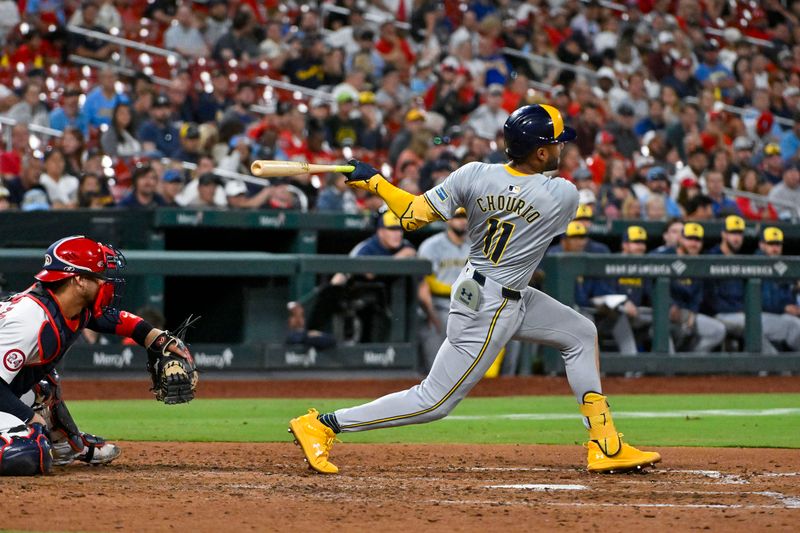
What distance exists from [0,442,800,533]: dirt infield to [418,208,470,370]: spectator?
5.31 m

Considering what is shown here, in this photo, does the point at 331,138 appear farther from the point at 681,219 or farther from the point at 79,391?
the point at 79,391

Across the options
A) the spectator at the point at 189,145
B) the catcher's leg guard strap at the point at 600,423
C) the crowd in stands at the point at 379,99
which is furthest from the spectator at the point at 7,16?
the catcher's leg guard strap at the point at 600,423

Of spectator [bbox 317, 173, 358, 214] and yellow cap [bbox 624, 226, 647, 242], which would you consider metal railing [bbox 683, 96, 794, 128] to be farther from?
spectator [bbox 317, 173, 358, 214]

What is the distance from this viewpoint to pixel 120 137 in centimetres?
1426

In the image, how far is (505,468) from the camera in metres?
6.45

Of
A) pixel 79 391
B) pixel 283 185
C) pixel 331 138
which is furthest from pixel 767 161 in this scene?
pixel 79 391

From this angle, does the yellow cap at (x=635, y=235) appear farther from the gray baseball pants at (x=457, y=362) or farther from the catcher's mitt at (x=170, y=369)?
the catcher's mitt at (x=170, y=369)

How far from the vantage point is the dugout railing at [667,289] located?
1259 centimetres

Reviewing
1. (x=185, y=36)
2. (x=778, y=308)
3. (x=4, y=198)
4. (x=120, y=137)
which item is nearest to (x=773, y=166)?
(x=778, y=308)

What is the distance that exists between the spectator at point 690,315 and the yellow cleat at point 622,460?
699 centimetres

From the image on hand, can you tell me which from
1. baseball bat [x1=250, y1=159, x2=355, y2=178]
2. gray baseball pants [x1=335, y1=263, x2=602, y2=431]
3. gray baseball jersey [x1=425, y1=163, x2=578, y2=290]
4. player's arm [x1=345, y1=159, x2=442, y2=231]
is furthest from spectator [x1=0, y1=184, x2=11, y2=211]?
gray baseball jersey [x1=425, y1=163, x2=578, y2=290]

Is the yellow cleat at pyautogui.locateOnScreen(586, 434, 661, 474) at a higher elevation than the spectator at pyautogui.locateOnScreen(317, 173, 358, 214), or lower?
lower

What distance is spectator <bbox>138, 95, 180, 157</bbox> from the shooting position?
1448cm

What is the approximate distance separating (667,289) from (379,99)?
5.71 m
